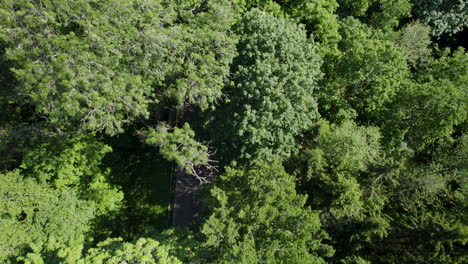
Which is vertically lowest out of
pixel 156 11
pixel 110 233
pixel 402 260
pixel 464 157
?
pixel 110 233

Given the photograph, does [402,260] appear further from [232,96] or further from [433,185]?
[232,96]

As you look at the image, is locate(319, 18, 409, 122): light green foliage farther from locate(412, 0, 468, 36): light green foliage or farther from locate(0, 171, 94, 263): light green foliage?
locate(0, 171, 94, 263): light green foliage

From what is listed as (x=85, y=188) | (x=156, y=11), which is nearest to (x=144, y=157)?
(x=85, y=188)

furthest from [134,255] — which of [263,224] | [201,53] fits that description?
[201,53]

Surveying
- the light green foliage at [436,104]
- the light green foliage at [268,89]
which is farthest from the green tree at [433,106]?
the light green foliage at [268,89]

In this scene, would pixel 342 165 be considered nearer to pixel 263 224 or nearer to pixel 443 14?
pixel 263 224

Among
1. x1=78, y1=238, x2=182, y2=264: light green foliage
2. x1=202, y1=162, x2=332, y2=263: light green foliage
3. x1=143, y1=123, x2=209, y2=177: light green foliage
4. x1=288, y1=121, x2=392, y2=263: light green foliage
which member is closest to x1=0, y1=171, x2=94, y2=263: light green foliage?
x1=78, y1=238, x2=182, y2=264: light green foliage

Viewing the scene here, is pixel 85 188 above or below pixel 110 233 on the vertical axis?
above

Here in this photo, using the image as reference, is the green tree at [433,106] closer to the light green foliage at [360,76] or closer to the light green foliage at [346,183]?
the light green foliage at [360,76]
